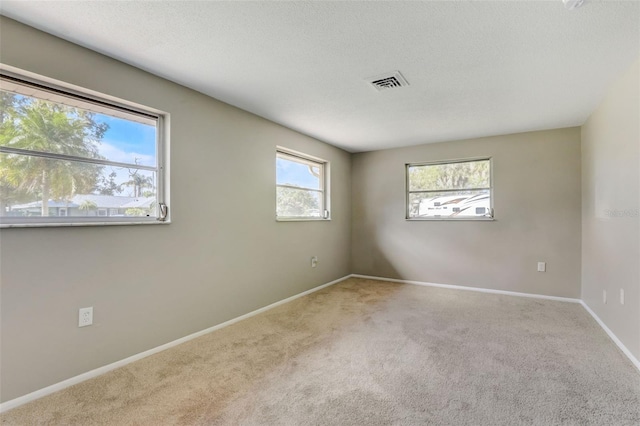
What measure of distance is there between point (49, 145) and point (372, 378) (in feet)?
8.55

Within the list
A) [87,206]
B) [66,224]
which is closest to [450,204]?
[87,206]

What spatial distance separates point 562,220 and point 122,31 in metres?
4.91

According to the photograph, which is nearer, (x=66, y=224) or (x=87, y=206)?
(x=66, y=224)

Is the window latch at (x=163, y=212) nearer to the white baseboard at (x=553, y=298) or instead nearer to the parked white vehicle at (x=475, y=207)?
the white baseboard at (x=553, y=298)

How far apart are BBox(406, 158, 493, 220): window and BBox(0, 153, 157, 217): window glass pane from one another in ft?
12.3

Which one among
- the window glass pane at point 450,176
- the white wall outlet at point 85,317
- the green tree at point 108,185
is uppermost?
the window glass pane at point 450,176

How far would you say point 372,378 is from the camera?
2053 millimetres

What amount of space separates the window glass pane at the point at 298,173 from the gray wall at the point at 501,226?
106 centimetres

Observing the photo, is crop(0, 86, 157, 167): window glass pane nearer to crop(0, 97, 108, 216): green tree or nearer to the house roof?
crop(0, 97, 108, 216): green tree

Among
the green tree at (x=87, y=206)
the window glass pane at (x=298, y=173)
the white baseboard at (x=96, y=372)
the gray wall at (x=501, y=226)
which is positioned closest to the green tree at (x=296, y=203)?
the window glass pane at (x=298, y=173)

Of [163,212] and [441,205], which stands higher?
[441,205]

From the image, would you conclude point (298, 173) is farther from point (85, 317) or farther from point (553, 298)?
point (553, 298)

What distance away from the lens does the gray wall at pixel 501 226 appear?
3.87 m

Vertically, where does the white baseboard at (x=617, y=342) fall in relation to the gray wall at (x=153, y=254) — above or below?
below
